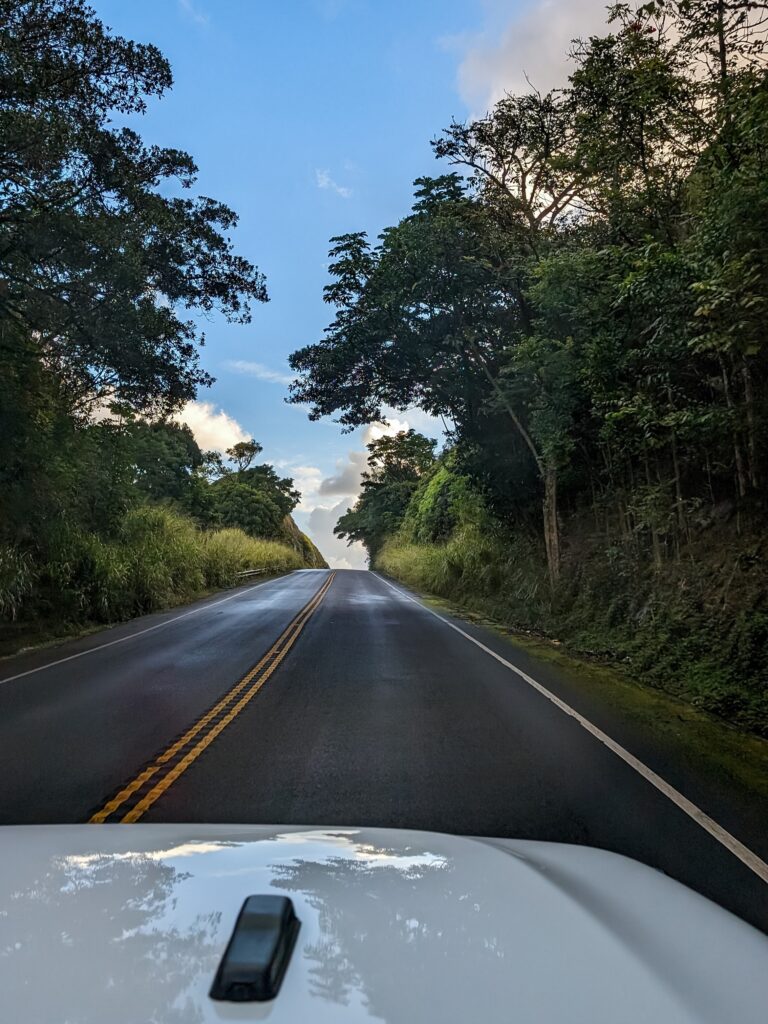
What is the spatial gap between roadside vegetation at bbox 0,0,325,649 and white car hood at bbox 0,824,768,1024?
11.5 meters

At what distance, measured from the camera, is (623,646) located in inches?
485

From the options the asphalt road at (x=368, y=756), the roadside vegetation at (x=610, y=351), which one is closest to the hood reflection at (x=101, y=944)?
the asphalt road at (x=368, y=756)

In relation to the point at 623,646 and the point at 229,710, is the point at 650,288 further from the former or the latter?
the point at 229,710

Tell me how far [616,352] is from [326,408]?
12.9 metres

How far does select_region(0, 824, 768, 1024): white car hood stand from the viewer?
4.97ft

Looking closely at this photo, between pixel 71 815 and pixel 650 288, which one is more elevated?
pixel 650 288

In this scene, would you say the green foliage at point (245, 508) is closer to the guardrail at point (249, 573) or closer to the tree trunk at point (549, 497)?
the guardrail at point (249, 573)

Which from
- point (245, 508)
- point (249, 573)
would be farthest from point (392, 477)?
point (249, 573)

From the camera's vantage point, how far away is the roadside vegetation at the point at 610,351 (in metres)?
8.40

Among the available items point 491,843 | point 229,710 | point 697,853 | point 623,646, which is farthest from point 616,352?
point 491,843

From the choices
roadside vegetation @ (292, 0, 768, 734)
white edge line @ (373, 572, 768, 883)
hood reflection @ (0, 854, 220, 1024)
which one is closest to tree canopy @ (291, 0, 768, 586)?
roadside vegetation @ (292, 0, 768, 734)

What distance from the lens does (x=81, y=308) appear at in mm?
13555

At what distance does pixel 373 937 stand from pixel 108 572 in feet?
62.0

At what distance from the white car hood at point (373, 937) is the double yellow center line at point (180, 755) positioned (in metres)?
2.43
